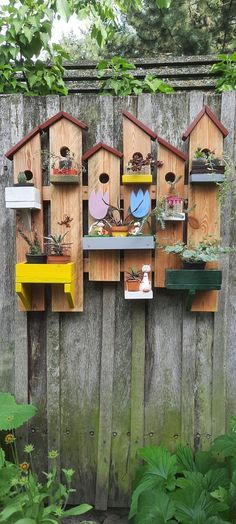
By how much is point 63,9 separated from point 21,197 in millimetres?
1038

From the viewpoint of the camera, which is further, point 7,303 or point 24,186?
point 7,303

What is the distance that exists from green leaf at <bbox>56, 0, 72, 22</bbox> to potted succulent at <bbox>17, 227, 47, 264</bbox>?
3.81ft

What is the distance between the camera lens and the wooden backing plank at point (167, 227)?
2.15 metres

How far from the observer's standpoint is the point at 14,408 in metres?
2.08

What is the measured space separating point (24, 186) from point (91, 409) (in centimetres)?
131

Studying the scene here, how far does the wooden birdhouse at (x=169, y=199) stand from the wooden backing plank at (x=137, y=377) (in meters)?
0.23

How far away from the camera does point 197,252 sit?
6.66 feet

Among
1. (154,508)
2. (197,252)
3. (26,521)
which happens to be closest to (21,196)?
(197,252)

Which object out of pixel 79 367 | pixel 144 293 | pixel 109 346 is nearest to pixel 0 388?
pixel 79 367

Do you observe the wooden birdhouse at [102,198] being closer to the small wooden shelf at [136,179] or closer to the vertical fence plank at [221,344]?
the small wooden shelf at [136,179]

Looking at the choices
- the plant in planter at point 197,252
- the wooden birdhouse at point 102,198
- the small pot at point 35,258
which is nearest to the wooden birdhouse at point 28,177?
the small pot at point 35,258

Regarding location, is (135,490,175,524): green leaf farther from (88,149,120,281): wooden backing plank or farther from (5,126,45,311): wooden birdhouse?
(5,126,45,311): wooden birdhouse

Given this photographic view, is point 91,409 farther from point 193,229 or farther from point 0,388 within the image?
point 193,229

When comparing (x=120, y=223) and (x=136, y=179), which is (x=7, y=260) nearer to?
(x=120, y=223)
